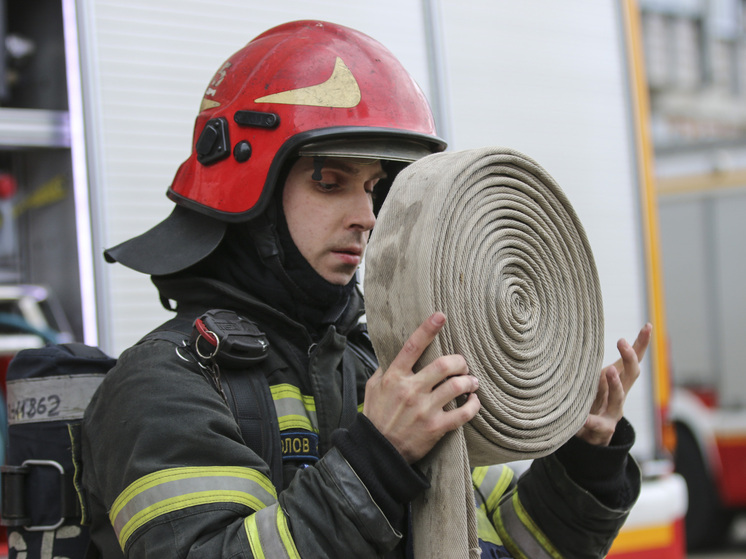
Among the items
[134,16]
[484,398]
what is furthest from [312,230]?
[134,16]

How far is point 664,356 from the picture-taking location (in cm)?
386

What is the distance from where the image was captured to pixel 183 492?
4.49 feet

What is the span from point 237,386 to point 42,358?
0.51 metres

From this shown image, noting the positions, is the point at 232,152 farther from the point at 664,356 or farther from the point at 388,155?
the point at 664,356

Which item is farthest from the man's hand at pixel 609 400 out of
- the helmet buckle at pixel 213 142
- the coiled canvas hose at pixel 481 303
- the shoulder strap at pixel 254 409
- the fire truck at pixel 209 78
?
the fire truck at pixel 209 78

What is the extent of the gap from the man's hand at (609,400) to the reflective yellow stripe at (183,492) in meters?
0.68

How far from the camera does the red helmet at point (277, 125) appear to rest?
67.4 inches

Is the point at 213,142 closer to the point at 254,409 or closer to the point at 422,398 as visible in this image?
the point at 254,409

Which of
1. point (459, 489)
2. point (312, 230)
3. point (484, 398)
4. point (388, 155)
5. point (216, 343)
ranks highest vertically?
point (388, 155)

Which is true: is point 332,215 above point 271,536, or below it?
above

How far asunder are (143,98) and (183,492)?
1.54 metres

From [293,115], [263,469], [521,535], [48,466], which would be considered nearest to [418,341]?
[263,469]

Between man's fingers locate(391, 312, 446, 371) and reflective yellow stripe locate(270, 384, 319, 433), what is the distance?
316mm

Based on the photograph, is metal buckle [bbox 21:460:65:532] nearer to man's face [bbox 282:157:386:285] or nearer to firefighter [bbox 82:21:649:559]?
firefighter [bbox 82:21:649:559]
